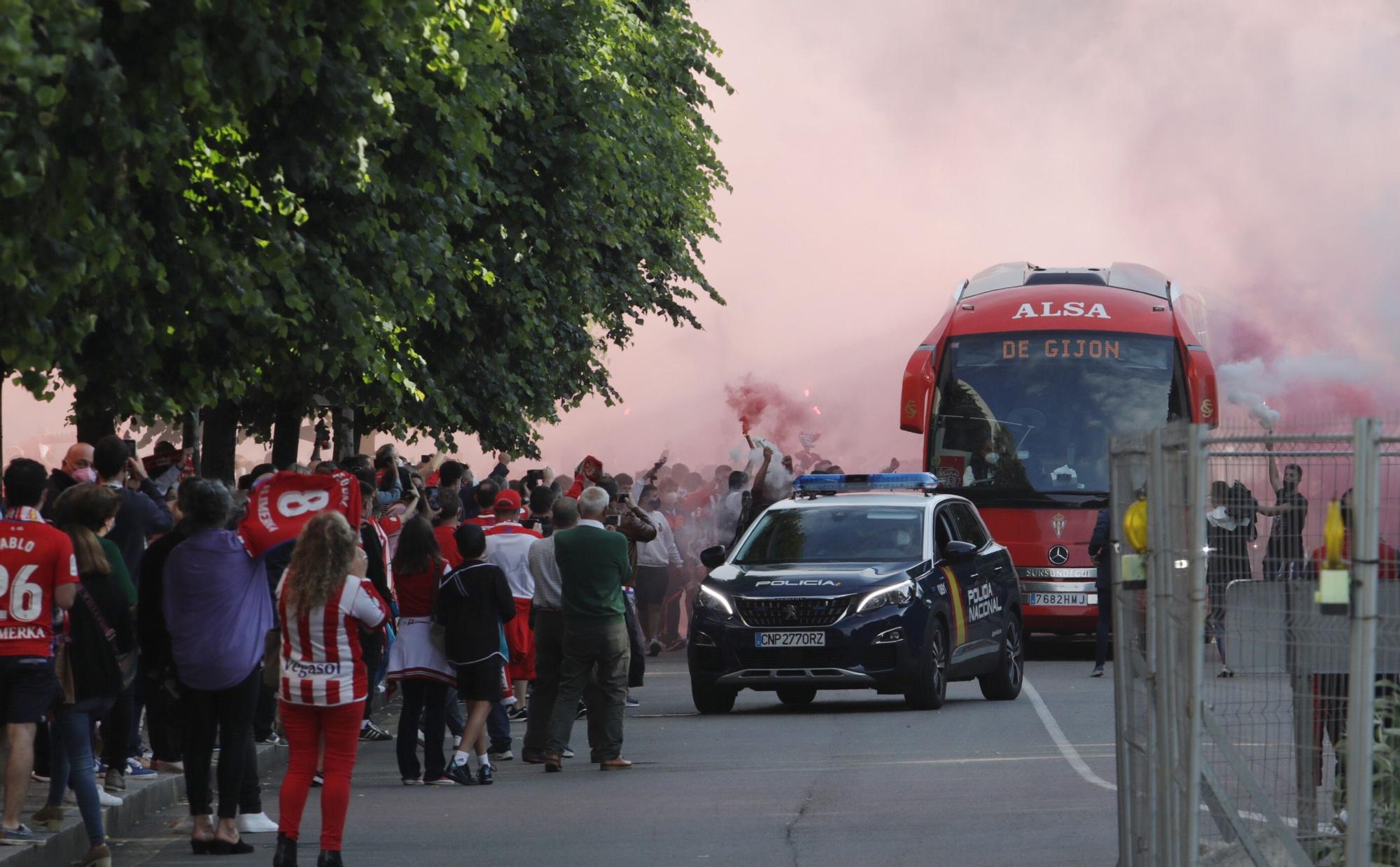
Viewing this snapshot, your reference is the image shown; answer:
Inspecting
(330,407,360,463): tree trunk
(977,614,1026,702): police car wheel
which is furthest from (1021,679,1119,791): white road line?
(330,407,360,463): tree trunk

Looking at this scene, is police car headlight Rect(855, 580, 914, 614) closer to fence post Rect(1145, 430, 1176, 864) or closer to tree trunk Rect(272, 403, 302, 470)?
tree trunk Rect(272, 403, 302, 470)

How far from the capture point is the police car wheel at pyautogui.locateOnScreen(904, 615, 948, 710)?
17.7m

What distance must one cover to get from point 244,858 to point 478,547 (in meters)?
3.49

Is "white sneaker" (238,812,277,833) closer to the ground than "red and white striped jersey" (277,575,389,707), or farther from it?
closer to the ground

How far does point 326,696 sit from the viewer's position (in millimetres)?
9812

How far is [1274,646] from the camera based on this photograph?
6.55 metres

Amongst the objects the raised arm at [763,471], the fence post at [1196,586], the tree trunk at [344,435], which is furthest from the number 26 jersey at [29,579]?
the raised arm at [763,471]

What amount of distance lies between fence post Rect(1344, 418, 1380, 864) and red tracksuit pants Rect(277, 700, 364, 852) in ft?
16.0

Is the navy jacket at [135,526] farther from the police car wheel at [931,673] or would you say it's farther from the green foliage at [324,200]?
the police car wheel at [931,673]

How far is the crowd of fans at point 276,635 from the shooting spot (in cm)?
988

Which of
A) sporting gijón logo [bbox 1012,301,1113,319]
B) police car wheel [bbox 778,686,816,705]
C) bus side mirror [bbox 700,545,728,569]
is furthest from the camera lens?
sporting gijón logo [bbox 1012,301,1113,319]

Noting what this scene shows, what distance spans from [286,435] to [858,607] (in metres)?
11.1

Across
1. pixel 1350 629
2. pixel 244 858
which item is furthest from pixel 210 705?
pixel 1350 629

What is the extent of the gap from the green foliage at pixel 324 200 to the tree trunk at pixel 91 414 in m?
0.09
